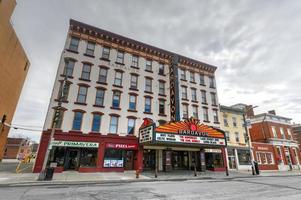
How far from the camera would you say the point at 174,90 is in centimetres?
2666

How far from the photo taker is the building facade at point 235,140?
1149 inches

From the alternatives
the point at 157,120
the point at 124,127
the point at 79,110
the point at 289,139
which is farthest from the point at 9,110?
the point at 289,139

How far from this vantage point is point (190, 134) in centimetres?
2125

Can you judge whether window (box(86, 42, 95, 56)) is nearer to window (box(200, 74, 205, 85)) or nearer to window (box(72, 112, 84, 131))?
window (box(72, 112, 84, 131))

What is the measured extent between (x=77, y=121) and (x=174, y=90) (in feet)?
48.2

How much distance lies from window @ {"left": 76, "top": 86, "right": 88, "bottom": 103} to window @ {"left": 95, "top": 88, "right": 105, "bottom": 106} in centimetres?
150

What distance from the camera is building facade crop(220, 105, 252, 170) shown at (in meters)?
29.2

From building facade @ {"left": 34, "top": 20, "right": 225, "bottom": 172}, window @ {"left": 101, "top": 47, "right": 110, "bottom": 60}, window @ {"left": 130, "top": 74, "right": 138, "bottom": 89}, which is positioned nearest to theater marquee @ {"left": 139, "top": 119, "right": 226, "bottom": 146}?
building facade @ {"left": 34, "top": 20, "right": 225, "bottom": 172}

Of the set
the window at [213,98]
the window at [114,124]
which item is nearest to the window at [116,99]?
the window at [114,124]

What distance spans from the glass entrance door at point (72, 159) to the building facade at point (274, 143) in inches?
1177

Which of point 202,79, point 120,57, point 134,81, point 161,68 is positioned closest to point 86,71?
point 120,57

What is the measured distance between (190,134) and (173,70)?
37.9ft

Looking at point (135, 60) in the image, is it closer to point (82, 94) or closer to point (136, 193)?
point (82, 94)

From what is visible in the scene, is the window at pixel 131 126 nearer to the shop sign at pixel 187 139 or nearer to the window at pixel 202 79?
the shop sign at pixel 187 139
